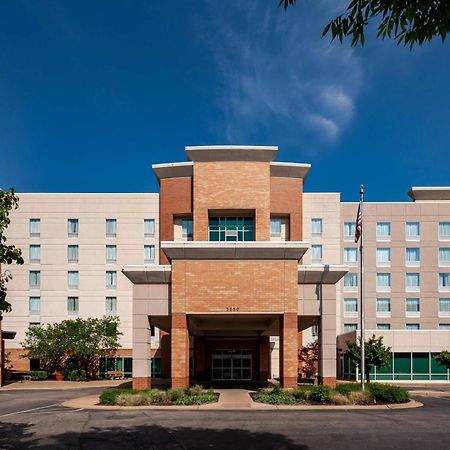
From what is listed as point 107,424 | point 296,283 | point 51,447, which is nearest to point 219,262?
point 296,283

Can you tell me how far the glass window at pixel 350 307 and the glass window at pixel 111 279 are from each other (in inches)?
1024

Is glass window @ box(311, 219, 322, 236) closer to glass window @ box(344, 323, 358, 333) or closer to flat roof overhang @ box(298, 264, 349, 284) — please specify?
glass window @ box(344, 323, 358, 333)

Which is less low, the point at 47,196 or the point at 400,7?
the point at 47,196

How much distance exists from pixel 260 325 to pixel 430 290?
27.7 meters

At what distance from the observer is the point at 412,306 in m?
56.0

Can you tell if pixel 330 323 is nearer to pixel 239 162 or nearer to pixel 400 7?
pixel 239 162

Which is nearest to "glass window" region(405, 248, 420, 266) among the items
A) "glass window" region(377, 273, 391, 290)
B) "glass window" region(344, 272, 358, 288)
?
"glass window" region(377, 273, 391, 290)

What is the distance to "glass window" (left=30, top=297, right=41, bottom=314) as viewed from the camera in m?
54.4

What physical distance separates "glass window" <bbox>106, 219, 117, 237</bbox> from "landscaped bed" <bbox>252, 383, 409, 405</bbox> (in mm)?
33036

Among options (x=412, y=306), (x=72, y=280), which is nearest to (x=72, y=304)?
(x=72, y=280)

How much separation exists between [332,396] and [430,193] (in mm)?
41826

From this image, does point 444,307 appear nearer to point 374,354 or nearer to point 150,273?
point 374,354

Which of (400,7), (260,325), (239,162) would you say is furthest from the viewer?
(239,162)

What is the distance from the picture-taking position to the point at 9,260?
10.7 meters
